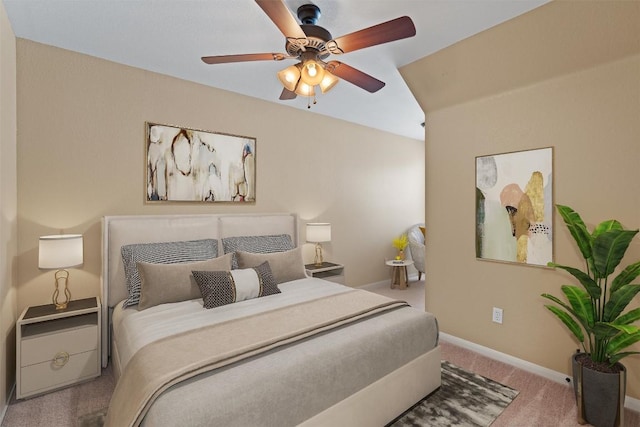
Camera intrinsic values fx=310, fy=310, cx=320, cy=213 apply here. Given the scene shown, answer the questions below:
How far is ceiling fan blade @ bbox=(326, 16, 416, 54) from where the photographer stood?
1.67 metres

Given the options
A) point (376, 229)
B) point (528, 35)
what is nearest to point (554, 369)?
point (528, 35)

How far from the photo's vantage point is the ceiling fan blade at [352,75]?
2115mm

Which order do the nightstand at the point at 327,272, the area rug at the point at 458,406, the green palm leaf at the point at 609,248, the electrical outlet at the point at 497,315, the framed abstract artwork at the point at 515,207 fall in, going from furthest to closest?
the nightstand at the point at 327,272 < the electrical outlet at the point at 497,315 < the framed abstract artwork at the point at 515,207 < the area rug at the point at 458,406 < the green palm leaf at the point at 609,248

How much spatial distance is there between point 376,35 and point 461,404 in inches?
97.6

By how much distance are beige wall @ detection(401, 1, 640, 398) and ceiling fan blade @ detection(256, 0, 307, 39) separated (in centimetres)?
157

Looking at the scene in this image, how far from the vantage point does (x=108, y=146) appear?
2.87m

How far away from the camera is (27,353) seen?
7.23ft

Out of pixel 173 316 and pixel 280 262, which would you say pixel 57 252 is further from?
pixel 280 262

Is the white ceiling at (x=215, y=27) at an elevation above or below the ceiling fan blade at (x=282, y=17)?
above

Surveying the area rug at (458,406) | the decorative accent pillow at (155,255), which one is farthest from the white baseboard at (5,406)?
the decorative accent pillow at (155,255)

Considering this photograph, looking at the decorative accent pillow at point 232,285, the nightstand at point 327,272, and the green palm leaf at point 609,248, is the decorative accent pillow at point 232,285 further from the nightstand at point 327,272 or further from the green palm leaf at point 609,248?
the green palm leaf at point 609,248

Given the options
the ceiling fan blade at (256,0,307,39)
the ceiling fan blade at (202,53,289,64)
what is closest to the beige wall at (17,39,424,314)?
the ceiling fan blade at (202,53,289,64)

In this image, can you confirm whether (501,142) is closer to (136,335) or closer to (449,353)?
(449,353)

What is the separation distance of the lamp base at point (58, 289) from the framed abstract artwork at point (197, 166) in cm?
93
